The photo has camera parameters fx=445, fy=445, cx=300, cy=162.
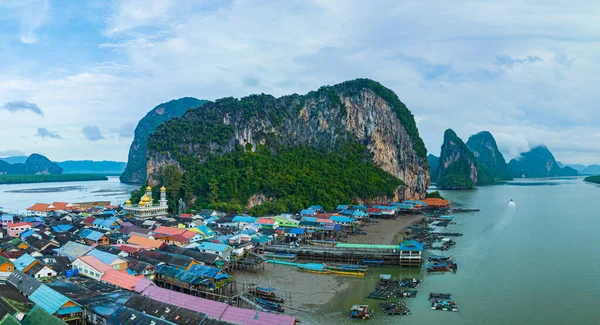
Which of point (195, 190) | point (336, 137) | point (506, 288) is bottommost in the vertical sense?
point (506, 288)

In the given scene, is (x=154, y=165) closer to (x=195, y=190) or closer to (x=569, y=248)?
(x=195, y=190)

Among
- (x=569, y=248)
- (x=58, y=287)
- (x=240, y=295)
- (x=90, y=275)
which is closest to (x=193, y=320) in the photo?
(x=240, y=295)

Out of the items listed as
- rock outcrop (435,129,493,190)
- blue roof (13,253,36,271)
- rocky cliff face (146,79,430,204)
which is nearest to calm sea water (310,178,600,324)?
blue roof (13,253,36,271)

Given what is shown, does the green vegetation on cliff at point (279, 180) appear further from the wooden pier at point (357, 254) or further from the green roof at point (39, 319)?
the green roof at point (39, 319)

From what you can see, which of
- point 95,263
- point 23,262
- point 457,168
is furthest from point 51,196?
point 457,168

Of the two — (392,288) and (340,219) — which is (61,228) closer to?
(340,219)

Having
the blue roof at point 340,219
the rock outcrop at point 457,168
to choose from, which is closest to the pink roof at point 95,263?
the blue roof at point 340,219

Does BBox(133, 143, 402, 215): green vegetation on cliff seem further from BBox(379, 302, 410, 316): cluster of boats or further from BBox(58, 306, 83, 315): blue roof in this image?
BBox(58, 306, 83, 315): blue roof
